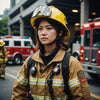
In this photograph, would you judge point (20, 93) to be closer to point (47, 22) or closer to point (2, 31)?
point (47, 22)

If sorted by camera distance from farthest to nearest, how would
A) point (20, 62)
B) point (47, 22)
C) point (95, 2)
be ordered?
point (95, 2) → point (20, 62) → point (47, 22)

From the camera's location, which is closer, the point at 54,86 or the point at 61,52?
the point at 54,86

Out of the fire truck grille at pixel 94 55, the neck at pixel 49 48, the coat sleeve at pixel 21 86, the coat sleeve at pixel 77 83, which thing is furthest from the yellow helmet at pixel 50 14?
the fire truck grille at pixel 94 55

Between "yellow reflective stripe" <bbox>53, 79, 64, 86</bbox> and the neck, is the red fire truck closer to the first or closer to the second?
the neck

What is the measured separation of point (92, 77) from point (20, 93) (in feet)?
23.0

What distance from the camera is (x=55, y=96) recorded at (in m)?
1.80

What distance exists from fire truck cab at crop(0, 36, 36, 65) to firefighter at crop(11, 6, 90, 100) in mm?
11976

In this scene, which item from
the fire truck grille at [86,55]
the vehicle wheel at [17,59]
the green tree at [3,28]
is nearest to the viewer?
the fire truck grille at [86,55]

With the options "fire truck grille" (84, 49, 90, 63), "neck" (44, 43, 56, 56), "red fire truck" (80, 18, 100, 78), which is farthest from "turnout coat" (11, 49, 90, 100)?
"fire truck grille" (84, 49, 90, 63)

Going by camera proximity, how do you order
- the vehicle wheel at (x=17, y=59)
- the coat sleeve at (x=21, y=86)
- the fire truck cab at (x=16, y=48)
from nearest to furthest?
the coat sleeve at (x=21, y=86) < the fire truck cab at (x=16, y=48) < the vehicle wheel at (x=17, y=59)

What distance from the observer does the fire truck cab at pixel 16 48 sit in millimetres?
13796

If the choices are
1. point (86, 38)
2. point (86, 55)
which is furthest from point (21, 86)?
point (86, 38)

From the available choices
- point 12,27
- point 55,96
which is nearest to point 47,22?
point 55,96

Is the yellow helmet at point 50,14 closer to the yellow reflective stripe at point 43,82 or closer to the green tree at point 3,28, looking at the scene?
the yellow reflective stripe at point 43,82
